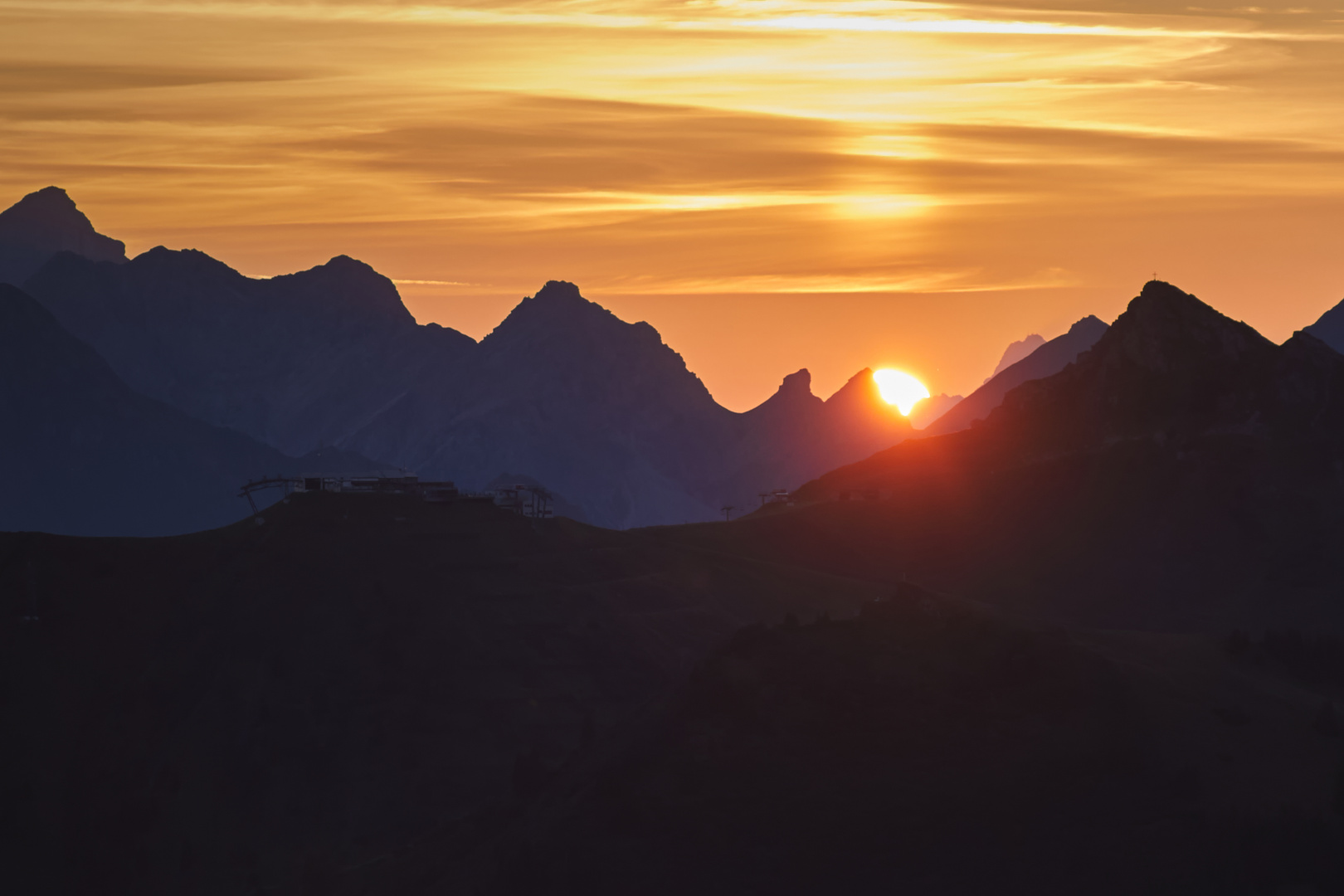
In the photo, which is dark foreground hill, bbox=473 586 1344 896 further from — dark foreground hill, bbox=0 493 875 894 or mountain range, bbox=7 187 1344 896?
dark foreground hill, bbox=0 493 875 894

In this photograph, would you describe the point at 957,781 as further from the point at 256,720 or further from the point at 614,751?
the point at 256,720

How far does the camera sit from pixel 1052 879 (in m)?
106

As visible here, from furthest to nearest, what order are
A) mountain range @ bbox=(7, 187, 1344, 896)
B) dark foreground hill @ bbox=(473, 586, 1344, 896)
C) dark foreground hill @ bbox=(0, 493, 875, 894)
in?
dark foreground hill @ bbox=(0, 493, 875, 894)
mountain range @ bbox=(7, 187, 1344, 896)
dark foreground hill @ bbox=(473, 586, 1344, 896)

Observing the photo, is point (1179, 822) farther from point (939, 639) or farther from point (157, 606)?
point (157, 606)

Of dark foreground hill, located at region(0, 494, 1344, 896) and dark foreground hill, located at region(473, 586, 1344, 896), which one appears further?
dark foreground hill, located at region(0, 494, 1344, 896)

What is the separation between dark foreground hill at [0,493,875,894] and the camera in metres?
156

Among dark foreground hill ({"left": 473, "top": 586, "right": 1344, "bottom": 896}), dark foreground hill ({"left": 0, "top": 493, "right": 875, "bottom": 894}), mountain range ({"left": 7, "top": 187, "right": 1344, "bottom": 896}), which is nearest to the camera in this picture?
dark foreground hill ({"left": 473, "top": 586, "right": 1344, "bottom": 896})

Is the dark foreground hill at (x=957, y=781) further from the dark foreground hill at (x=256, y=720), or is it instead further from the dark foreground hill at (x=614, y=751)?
the dark foreground hill at (x=256, y=720)

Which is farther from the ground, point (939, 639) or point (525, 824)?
point (939, 639)

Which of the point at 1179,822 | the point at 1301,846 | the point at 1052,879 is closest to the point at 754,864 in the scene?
the point at 1052,879

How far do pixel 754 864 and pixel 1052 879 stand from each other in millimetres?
20758

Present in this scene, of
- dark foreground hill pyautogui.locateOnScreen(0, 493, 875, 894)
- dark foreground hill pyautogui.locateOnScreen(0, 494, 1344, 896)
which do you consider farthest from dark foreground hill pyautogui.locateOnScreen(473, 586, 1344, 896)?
dark foreground hill pyautogui.locateOnScreen(0, 493, 875, 894)

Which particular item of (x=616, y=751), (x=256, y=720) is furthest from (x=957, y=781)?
(x=256, y=720)

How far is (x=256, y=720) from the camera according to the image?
17450cm
